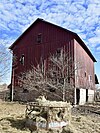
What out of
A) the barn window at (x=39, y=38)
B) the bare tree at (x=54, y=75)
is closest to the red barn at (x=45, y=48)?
the barn window at (x=39, y=38)

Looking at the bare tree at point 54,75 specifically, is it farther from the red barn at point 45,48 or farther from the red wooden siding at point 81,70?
the red wooden siding at point 81,70

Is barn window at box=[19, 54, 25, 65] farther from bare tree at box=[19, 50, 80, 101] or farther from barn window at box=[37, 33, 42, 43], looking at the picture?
barn window at box=[37, 33, 42, 43]

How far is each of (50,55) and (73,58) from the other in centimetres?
282

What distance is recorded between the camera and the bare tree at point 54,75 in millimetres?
21719

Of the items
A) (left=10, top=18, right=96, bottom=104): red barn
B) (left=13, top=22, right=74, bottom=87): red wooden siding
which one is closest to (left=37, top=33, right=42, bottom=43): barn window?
(left=10, top=18, right=96, bottom=104): red barn

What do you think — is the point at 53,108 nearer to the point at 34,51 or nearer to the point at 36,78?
the point at 36,78

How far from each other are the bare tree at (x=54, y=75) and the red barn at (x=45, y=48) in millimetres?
627

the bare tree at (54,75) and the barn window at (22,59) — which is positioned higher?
the barn window at (22,59)

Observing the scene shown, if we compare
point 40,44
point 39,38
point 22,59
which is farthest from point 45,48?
point 22,59

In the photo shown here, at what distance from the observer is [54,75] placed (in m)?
22.8

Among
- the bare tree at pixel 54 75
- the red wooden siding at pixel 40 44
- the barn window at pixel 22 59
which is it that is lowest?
the bare tree at pixel 54 75

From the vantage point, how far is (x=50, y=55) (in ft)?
78.3

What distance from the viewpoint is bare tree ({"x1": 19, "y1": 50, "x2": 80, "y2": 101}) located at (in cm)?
2172

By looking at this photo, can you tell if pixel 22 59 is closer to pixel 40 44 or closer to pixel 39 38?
pixel 40 44
